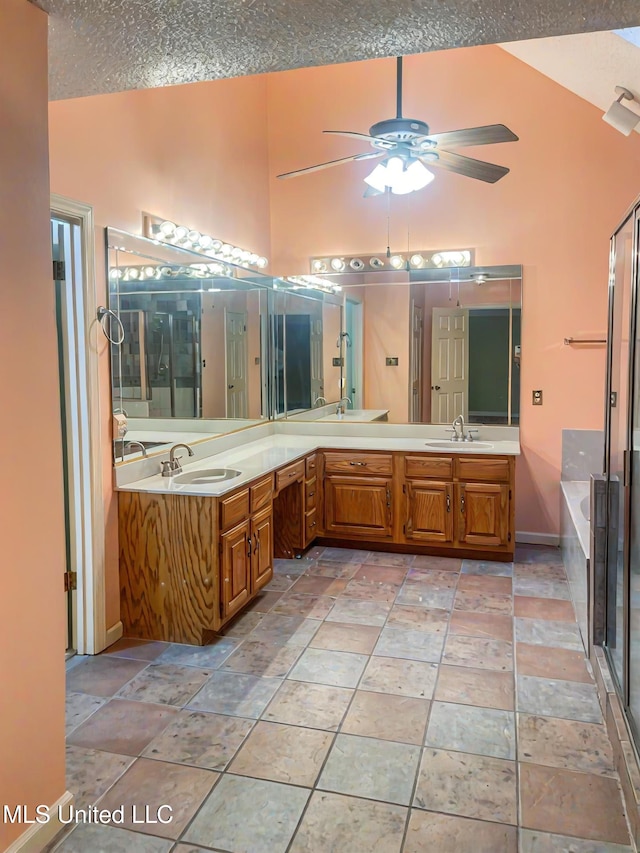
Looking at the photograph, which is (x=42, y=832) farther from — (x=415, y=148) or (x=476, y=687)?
(x=415, y=148)

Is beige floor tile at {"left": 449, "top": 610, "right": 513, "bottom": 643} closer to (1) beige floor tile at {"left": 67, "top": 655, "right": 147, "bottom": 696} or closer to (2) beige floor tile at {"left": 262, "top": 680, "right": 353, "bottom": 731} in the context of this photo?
(2) beige floor tile at {"left": 262, "top": 680, "right": 353, "bottom": 731}

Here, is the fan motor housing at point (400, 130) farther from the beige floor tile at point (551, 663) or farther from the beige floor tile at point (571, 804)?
the beige floor tile at point (571, 804)

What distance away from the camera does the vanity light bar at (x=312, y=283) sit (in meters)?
5.13

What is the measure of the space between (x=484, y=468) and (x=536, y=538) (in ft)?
2.98

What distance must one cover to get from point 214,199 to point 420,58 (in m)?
1.92

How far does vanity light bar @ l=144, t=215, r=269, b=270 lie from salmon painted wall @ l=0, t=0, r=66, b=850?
1754mm

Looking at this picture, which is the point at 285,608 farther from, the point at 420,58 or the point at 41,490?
the point at 420,58

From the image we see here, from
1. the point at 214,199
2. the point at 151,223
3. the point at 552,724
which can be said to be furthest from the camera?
the point at 214,199

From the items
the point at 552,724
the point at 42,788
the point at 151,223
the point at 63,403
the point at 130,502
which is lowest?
the point at 552,724

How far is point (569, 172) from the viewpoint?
4520mm

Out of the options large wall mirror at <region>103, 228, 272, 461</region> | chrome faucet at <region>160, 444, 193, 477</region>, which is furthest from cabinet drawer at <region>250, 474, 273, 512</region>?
large wall mirror at <region>103, 228, 272, 461</region>

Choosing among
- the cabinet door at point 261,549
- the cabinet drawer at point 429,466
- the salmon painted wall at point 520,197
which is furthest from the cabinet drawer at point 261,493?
the salmon painted wall at point 520,197

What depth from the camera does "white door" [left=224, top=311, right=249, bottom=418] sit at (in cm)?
448

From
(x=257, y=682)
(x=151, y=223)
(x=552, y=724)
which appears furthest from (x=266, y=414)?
(x=552, y=724)
